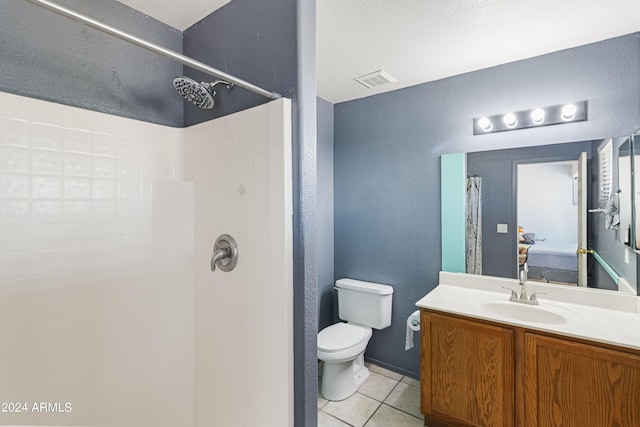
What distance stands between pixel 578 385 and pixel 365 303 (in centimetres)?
135

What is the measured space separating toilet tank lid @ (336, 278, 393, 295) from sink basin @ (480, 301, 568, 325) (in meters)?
0.74

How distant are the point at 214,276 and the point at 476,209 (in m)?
1.80

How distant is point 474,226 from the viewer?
214 centimetres

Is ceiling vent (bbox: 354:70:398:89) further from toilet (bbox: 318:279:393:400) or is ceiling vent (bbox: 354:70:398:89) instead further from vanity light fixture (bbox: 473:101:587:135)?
toilet (bbox: 318:279:393:400)

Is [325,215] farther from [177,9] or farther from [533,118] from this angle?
[177,9]

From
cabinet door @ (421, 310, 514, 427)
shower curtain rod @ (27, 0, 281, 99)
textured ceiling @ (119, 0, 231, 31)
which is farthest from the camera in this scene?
cabinet door @ (421, 310, 514, 427)

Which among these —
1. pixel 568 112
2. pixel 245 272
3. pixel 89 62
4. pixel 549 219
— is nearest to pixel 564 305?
pixel 549 219

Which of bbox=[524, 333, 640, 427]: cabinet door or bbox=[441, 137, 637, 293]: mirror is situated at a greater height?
bbox=[441, 137, 637, 293]: mirror

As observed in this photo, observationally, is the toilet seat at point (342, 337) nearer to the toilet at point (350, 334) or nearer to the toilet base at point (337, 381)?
the toilet at point (350, 334)

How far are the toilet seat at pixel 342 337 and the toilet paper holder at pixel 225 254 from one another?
1065 mm

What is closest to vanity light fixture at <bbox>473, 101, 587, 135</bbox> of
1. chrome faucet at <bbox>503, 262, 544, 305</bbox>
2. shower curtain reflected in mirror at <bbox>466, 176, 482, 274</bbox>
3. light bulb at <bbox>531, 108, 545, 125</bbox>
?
light bulb at <bbox>531, 108, 545, 125</bbox>

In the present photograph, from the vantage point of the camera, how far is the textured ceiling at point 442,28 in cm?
142

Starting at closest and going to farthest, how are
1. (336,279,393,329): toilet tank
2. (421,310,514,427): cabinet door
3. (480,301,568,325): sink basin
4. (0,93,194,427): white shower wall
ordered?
1. (0,93,194,427): white shower wall
2. (421,310,514,427): cabinet door
3. (480,301,568,325): sink basin
4. (336,279,393,329): toilet tank

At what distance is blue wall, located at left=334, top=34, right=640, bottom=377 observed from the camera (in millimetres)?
1728
